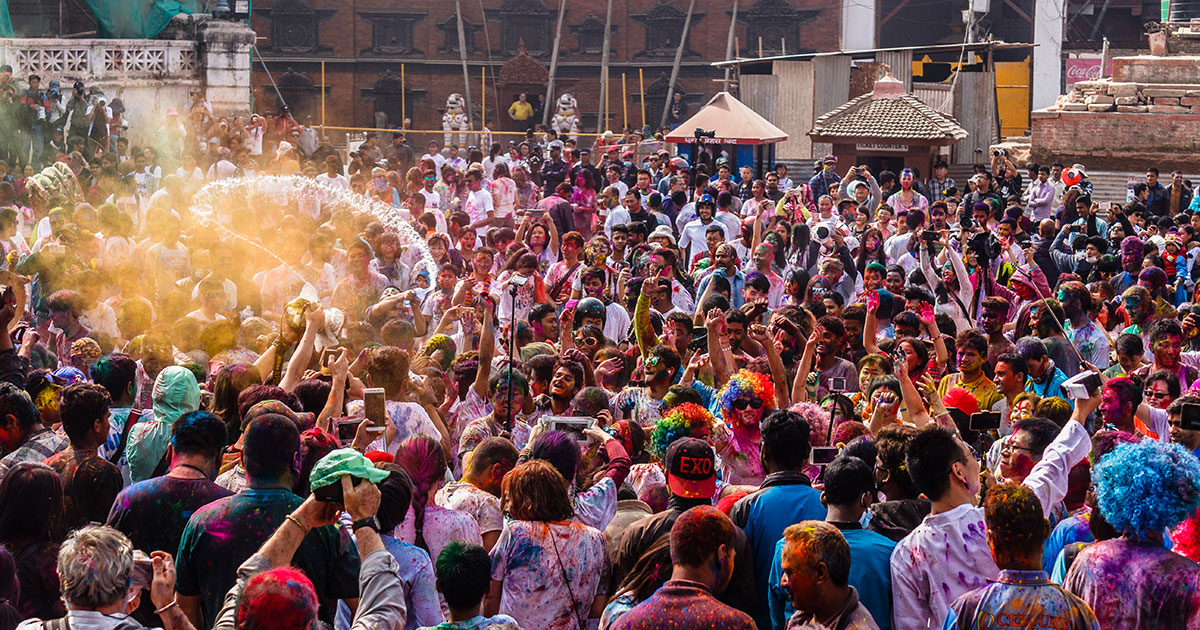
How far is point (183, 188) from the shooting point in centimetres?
1747

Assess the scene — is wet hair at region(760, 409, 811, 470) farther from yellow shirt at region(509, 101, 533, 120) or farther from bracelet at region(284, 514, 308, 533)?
yellow shirt at region(509, 101, 533, 120)

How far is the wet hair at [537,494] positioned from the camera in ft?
16.0

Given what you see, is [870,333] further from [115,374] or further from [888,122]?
[888,122]

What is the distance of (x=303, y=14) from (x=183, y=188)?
27579 millimetres

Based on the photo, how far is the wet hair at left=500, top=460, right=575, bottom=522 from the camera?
489 centimetres

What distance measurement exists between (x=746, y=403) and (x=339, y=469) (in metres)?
2.54

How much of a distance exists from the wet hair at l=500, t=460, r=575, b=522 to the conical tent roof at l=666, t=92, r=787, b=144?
18368 mm

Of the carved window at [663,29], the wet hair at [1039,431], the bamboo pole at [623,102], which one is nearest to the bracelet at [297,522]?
the wet hair at [1039,431]

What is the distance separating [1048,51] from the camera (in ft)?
125

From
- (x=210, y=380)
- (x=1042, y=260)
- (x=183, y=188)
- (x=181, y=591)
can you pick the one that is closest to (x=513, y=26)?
(x=183, y=188)

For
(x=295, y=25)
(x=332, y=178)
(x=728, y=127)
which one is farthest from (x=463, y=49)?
(x=332, y=178)

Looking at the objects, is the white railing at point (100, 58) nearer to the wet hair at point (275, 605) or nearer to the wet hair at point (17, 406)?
the wet hair at point (17, 406)

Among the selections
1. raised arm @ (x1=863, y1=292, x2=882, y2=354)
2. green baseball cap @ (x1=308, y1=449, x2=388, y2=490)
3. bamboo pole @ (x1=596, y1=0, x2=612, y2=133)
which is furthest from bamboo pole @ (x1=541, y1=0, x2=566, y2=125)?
green baseball cap @ (x1=308, y1=449, x2=388, y2=490)

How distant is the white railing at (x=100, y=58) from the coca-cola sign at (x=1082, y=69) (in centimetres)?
2430
